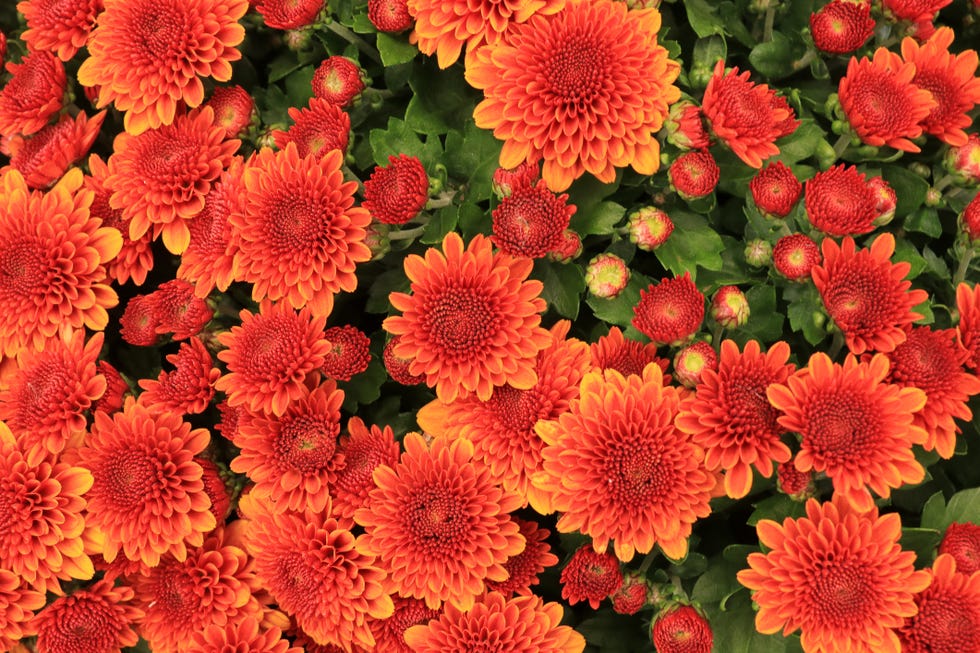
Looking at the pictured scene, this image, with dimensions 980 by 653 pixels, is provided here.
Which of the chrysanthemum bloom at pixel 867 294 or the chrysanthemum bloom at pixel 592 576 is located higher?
the chrysanthemum bloom at pixel 867 294

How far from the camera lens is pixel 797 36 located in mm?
2025

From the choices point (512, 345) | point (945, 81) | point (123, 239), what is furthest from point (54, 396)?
point (945, 81)

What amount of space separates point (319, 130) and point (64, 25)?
749mm

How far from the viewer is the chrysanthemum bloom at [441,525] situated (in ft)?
5.53

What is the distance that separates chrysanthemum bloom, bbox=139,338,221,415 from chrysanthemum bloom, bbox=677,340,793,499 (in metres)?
1.01

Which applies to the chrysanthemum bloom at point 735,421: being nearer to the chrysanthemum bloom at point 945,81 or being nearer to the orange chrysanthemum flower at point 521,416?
the orange chrysanthemum flower at point 521,416

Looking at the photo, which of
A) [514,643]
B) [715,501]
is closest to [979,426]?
[715,501]

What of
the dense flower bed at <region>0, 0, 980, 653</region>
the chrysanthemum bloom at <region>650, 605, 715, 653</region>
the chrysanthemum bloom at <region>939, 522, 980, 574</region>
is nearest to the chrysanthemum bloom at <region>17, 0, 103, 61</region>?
the dense flower bed at <region>0, 0, 980, 653</region>

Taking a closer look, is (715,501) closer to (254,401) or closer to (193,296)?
(254,401)

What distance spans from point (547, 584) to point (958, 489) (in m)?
0.98

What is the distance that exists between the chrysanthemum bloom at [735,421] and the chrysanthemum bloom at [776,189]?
30 centimetres

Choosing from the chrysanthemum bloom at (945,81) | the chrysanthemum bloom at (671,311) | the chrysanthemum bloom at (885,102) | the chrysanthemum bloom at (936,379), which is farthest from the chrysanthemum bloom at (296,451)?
the chrysanthemum bloom at (945,81)

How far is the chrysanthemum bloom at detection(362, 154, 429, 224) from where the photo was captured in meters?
1.71

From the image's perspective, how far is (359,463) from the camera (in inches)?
69.7
